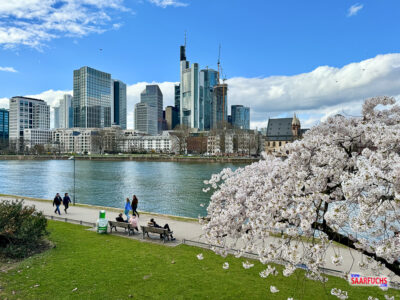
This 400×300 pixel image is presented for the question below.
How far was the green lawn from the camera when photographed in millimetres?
9500

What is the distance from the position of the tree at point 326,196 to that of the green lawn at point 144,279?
1.98 metres

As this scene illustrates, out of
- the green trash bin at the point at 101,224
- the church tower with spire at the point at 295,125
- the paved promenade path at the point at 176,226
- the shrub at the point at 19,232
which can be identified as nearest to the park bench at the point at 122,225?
the paved promenade path at the point at 176,226

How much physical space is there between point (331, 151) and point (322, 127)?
64.9 inches

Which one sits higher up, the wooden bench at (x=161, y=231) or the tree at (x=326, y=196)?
the tree at (x=326, y=196)

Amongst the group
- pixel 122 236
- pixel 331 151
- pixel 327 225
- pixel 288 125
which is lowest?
pixel 122 236

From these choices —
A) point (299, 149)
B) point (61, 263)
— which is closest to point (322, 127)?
point (299, 149)

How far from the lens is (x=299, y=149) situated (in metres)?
7.01

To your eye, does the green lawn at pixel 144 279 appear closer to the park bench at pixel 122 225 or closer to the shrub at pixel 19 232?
the shrub at pixel 19 232

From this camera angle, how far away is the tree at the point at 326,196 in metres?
4.61

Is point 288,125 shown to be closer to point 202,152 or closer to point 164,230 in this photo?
point 202,152

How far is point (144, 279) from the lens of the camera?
10578 mm
